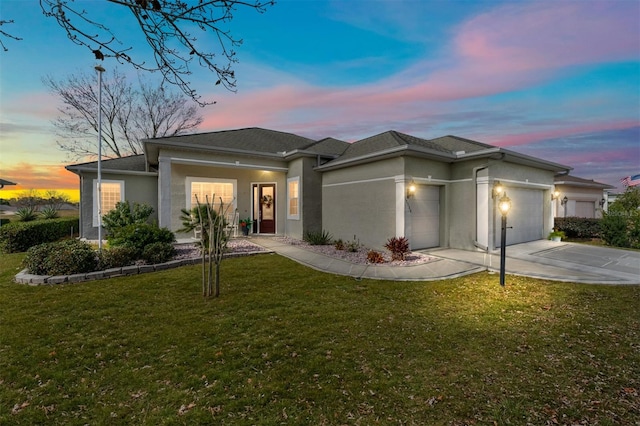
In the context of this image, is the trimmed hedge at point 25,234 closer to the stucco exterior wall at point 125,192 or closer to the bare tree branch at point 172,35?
the stucco exterior wall at point 125,192

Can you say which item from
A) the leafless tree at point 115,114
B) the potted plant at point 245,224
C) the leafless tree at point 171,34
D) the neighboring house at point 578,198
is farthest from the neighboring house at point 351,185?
the leafless tree at point 115,114

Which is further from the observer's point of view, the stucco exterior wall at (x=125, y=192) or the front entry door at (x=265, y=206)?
the front entry door at (x=265, y=206)

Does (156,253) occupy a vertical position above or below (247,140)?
below

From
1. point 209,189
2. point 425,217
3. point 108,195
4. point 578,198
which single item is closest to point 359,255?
point 425,217

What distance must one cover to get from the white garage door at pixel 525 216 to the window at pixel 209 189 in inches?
443

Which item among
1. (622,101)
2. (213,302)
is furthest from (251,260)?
(622,101)

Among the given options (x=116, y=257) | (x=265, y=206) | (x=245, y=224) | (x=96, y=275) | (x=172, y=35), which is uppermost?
(x=172, y=35)

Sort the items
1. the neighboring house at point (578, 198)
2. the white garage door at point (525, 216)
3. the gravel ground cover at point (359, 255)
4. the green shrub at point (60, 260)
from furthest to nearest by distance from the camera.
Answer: the neighboring house at point (578, 198) < the white garage door at point (525, 216) < the gravel ground cover at point (359, 255) < the green shrub at point (60, 260)

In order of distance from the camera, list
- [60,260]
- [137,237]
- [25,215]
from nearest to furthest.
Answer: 1. [60,260]
2. [137,237]
3. [25,215]

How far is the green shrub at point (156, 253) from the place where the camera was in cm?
752

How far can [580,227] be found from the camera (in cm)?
1429

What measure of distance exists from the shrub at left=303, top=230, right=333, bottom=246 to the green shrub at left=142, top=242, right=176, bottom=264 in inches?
207

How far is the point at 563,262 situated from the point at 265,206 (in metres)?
11.3

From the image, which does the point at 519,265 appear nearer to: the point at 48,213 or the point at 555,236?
the point at 555,236
